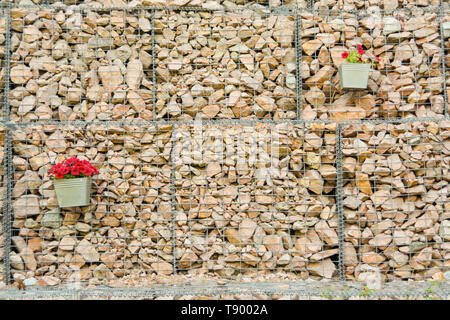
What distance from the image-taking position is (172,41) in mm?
4203

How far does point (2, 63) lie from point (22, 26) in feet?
1.43

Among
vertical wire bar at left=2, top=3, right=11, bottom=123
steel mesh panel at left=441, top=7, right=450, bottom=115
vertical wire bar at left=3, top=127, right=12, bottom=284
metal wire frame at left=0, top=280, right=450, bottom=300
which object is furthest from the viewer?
steel mesh panel at left=441, top=7, right=450, bottom=115

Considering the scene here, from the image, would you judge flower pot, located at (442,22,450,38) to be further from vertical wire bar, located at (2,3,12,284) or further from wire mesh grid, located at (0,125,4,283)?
wire mesh grid, located at (0,125,4,283)

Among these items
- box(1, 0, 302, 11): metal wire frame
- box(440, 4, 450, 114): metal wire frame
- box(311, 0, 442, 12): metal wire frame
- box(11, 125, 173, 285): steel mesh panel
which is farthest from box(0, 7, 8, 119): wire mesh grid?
Answer: box(440, 4, 450, 114): metal wire frame

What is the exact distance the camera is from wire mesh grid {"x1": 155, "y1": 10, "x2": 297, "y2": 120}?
414cm

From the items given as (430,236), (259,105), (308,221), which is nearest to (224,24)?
(259,105)

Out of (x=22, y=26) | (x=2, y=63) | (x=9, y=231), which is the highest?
(x=22, y=26)

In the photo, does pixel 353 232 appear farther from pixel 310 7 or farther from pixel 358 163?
pixel 310 7

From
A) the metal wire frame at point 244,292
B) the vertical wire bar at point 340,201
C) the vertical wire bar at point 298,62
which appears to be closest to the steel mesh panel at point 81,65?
the vertical wire bar at point 298,62

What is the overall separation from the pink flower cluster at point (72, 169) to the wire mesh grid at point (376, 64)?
7.32ft

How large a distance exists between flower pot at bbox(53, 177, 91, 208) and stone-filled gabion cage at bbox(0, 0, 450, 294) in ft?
0.68

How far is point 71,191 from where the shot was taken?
376 centimetres

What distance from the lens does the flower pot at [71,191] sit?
3.75 m

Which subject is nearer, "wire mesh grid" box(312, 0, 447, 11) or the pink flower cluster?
the pink flower cluster
